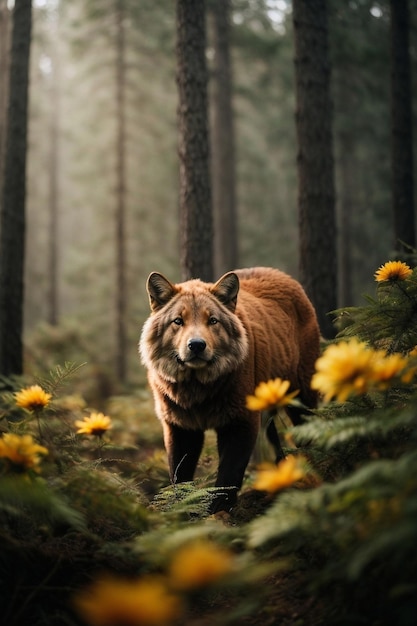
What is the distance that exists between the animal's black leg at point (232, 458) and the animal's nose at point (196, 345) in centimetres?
94

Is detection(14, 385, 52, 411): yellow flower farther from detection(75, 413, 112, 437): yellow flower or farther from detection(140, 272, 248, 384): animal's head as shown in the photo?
detection(140, 272, 248, 384): animal's head

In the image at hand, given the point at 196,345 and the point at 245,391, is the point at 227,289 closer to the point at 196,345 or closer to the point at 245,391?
the point at 196,345

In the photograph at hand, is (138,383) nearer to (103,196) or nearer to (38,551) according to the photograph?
(103,196)

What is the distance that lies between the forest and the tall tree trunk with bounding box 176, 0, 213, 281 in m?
0.03

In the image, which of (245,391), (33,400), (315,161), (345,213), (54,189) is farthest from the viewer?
(54,189)

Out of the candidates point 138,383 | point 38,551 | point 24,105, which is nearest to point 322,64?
point 24,105

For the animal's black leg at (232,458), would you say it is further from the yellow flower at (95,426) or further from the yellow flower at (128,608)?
the yellow flower at (128,608)

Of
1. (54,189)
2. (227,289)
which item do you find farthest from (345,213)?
(227,289)

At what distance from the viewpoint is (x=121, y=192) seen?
22109 millimetres

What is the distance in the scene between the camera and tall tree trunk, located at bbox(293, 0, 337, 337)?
8461mm

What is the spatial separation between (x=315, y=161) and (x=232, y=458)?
5069mm

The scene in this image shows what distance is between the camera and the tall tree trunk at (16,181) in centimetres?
920

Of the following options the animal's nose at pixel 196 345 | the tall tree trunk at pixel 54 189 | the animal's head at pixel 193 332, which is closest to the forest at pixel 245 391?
the tall tree trunk at pixel 54 189

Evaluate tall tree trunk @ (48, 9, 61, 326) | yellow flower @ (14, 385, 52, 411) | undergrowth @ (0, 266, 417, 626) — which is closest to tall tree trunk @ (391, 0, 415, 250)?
undergrowth @ (0, 266, 417, 626)
